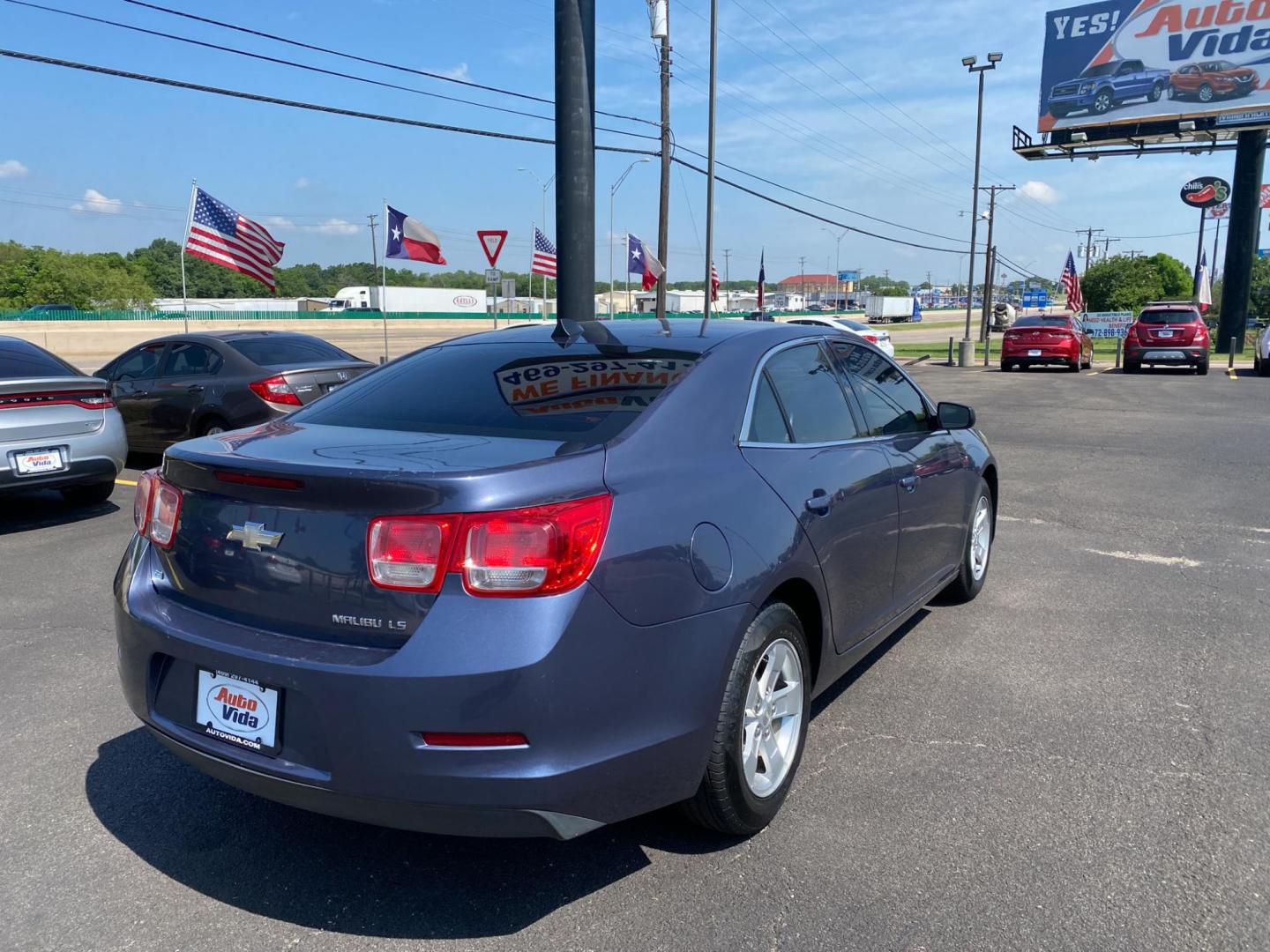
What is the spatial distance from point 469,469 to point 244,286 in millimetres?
133082

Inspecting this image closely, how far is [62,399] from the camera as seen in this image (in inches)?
295

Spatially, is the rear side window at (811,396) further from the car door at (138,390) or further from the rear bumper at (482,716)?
the car door at (138,390)

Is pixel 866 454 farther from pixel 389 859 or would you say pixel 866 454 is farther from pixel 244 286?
pixel 244 286

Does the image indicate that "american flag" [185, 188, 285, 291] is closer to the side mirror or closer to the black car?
the black car

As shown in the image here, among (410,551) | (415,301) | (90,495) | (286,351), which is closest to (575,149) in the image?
(286,351)

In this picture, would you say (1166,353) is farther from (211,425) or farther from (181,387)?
(181,387)

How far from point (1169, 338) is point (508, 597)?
2549cm

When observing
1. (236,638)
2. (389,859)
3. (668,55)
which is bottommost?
(389,859)

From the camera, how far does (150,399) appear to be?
10.1 m

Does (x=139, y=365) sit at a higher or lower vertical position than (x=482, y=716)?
higher

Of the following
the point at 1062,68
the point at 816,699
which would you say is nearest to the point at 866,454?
the point at 816,699

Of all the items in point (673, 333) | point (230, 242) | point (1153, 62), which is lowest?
point (673, 333)

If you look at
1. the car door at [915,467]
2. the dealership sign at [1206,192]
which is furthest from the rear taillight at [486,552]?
the dealership sign at [1206,192]

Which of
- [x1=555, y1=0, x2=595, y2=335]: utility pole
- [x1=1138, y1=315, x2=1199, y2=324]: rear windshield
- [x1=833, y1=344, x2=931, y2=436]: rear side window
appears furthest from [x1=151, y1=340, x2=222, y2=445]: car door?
[x1=1138, y1=315, x2=1199, y2=324]: rear windshield
